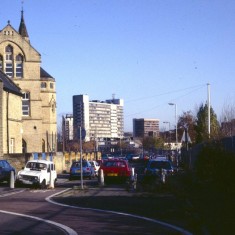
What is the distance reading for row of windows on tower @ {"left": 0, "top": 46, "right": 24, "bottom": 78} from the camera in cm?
6225

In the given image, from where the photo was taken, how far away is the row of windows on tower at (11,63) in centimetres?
6225

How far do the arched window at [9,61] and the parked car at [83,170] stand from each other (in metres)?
23.1

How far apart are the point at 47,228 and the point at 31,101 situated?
51060mm

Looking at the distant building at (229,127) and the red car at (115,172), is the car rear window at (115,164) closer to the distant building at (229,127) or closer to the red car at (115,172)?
the red car at (115,172)

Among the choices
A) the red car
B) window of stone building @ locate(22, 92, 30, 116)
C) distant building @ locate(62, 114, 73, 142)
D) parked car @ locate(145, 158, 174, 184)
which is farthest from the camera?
distant building @ locate(62, 114, 73, 142)

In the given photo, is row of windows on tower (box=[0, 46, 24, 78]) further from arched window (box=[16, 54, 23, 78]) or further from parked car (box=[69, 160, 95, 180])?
parked car (box=[69, 160, 95, 180])

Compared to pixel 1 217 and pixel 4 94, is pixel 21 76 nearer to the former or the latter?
pixel 4 94

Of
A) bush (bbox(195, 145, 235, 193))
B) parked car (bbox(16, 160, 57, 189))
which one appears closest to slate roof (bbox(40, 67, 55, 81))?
parked car (bbox(16, 160, 57, 189))

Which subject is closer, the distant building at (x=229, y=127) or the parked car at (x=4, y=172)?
the parked car at (x=4, y=172)

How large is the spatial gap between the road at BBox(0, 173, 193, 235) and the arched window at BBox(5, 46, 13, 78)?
44.7m

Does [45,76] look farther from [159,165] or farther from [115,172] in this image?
[159,165]


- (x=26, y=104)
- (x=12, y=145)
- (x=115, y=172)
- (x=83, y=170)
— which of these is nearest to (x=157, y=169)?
(x=115, y=172)

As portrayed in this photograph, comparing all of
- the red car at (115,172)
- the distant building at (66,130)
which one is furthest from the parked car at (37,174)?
the distant building at (66,130)

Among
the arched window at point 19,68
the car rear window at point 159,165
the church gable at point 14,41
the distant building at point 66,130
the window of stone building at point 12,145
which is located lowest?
the car rear window at point 159,165
